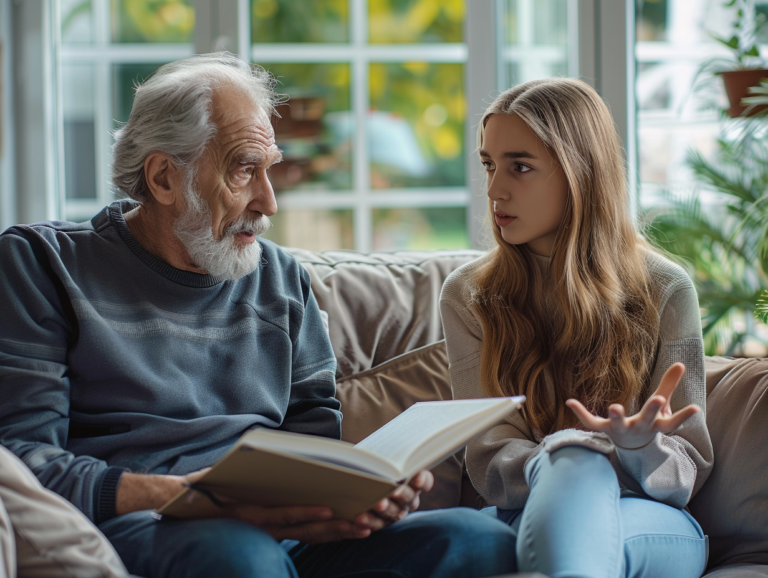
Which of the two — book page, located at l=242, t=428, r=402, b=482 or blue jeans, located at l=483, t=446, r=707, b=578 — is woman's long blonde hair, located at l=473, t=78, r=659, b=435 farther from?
book page, located at l=242, t=428, r=402, b=482

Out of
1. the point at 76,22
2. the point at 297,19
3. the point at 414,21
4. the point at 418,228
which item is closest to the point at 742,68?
the point at 76,22

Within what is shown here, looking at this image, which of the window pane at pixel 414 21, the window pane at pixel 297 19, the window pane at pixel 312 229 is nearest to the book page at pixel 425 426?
the window pane at pixel 312 229

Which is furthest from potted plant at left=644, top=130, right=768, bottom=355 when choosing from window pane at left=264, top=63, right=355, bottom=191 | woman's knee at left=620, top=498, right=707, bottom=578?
window pane at left=264, top=63, right=355, bottom=191

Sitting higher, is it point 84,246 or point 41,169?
point 41,169

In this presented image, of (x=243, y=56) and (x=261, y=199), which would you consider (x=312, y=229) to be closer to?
(x=243, y=56)

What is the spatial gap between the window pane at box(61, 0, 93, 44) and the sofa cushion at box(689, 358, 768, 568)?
3.14 m

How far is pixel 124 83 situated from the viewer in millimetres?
3457

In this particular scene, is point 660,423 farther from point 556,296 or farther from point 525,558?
point 556,296

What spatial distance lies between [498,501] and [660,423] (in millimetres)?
383

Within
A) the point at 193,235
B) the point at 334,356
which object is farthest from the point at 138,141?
the point at 334,356

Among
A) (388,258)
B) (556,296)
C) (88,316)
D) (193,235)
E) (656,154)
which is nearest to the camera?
(88,316)

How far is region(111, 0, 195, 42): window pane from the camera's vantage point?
146 inches

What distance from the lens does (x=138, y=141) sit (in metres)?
1.50

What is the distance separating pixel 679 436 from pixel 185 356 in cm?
88
